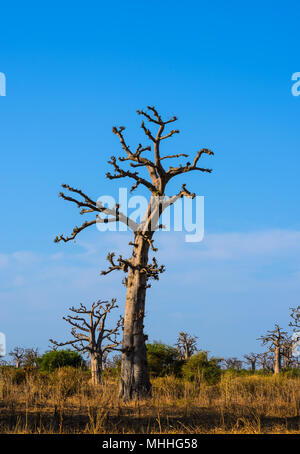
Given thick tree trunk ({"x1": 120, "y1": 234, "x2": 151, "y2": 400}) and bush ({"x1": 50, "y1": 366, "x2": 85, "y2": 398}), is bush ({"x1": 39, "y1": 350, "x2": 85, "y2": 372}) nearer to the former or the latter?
bush ({"x1": 50, "y1": 366, "x2": 85, "y2": 398})

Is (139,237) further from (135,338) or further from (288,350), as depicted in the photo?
(288,350)

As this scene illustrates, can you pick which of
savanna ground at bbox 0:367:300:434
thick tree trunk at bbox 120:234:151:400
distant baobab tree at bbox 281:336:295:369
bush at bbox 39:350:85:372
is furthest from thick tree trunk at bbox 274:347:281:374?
thick tree trunk at bbox 120:234:151:400

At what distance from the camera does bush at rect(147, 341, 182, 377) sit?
2227 centimetres

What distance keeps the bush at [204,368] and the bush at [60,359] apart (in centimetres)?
912

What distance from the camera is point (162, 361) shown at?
22734 millimetres

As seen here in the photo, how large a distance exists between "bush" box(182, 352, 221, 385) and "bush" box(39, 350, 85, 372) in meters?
9.12

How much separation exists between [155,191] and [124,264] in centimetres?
242

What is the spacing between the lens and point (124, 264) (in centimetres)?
1466

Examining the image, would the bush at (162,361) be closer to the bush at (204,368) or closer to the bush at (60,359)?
the bush at (204,368)

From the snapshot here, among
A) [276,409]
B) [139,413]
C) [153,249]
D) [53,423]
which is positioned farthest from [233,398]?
[53,423]

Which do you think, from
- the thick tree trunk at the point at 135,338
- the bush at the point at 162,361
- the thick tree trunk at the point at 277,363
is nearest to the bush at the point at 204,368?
the bush at the point at 162,361

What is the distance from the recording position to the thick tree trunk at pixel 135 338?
14.0m

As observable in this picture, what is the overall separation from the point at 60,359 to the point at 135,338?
52.7 ft
